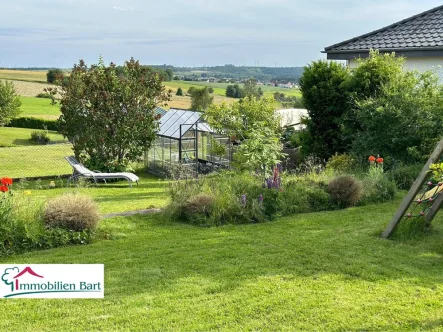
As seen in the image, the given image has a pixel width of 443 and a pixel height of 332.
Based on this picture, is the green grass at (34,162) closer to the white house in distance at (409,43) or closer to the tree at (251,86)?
the white house in distance at (409,43)

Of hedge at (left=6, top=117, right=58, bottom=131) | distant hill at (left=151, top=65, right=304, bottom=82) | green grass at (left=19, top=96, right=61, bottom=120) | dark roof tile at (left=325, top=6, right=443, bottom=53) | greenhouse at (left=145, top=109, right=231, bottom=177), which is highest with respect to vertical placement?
dark roof tile at (left=325, top=6, right=443, bottom=53)

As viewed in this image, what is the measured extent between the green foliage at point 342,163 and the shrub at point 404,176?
3.97ft

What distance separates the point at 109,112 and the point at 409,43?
10.4 meters

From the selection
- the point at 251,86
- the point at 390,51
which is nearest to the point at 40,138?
the point at 251,86

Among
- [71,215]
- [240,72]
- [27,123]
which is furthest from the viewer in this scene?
[240,72]

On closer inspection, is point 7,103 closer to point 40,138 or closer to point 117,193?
point 40,138

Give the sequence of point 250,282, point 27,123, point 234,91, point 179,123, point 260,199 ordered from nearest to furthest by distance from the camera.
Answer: point 250,282, point 260,199, point 179,123, point 27,123, point 234,91

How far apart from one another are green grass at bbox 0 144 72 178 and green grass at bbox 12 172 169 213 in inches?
157

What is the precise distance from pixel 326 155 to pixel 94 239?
32.4 ft

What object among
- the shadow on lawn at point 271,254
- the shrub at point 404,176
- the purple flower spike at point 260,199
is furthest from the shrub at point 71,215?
the shrub at point 404,176

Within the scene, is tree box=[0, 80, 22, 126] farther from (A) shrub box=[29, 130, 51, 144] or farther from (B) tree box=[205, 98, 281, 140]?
(B) tree box=[205, 98, 281, 140]

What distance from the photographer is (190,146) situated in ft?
64.0

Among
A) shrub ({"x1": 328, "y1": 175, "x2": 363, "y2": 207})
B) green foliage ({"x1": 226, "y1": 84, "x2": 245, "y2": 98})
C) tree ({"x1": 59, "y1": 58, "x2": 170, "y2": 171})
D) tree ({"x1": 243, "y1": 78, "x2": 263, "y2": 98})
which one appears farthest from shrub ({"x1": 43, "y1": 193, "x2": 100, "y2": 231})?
green foliage ({"x1": 226, "y1": 84, "x2": 245, "y2": 98})

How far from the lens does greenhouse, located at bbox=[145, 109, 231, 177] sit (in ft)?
62.3
